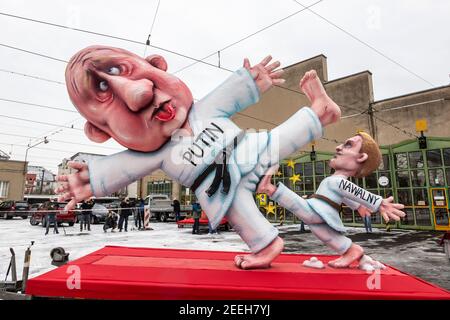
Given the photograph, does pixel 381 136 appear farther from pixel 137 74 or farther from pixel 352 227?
pixel 137 74

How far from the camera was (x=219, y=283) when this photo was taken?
6.74 ft

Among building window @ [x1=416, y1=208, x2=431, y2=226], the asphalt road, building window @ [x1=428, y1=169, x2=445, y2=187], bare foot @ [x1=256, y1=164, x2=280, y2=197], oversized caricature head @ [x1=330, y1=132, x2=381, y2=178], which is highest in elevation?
building window @ [x1=428, y1=169, x2=445, y2=187]

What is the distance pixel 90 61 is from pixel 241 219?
184 cm

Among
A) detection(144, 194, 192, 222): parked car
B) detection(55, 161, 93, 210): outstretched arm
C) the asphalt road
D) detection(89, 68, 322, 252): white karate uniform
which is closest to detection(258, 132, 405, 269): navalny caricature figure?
detection(89, 68, 322, 252): white karate uniform

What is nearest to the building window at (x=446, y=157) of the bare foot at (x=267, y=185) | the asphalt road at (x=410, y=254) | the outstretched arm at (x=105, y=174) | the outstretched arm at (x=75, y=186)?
the asphalt road at (x=410, y=254)

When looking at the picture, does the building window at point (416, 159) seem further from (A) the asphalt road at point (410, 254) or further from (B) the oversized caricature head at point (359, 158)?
(B) the oversized caricature head at point (359, 158)

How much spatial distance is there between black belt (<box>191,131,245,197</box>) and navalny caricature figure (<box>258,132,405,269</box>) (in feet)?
1.06

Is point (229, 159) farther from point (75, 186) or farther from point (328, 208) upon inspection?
point (75, 186)

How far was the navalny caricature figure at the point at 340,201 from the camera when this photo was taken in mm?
2676

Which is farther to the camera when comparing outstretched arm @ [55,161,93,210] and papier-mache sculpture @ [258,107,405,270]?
papier-mache sculpture @ [258,107,405,270]

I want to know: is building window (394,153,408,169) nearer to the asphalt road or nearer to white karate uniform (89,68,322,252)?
the asphalt road

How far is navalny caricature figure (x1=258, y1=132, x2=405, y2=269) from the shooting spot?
2.68m
